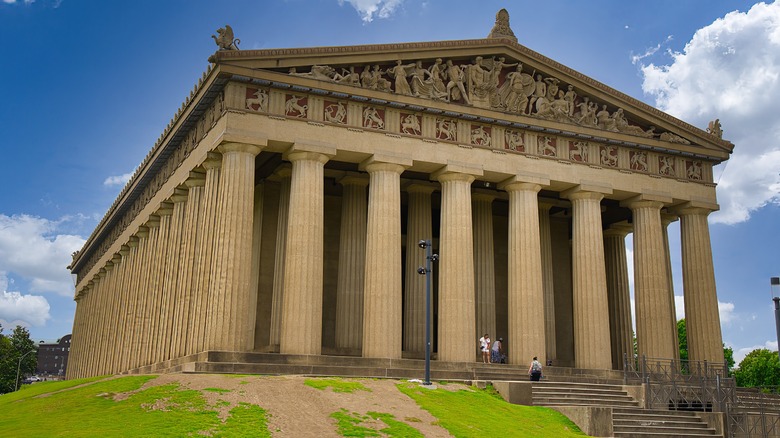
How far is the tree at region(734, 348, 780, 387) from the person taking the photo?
269 feet

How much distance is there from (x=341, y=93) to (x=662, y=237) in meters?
18.9

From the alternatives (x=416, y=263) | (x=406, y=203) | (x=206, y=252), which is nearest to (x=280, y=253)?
(x=206, y=252)

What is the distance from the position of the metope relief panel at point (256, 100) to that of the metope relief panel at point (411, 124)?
6.33 metres

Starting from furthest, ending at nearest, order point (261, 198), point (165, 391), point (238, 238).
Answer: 1. point (261, 198)
2. point (238, 238)
3. point (165, 391)

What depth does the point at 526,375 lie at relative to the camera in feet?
115

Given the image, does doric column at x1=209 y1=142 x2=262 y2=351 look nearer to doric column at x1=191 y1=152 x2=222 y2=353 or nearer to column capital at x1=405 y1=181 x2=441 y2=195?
doric column at x1=191 y1=152 x2=222 y2=353

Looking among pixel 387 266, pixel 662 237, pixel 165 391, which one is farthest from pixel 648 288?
pixel 165 391

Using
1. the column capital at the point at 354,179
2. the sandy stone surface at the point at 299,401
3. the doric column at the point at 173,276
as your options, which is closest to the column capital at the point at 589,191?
the column capital at the point at 354,179

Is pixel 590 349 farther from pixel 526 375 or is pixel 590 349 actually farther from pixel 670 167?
pixel 670 167

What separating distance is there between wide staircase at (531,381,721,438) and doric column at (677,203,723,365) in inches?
386

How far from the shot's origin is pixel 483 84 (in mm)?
38594

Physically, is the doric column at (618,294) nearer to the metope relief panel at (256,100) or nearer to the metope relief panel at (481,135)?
the metope relief panel at (481,135)

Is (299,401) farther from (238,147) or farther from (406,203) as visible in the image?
(406,203)

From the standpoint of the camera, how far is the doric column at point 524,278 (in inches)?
1454
